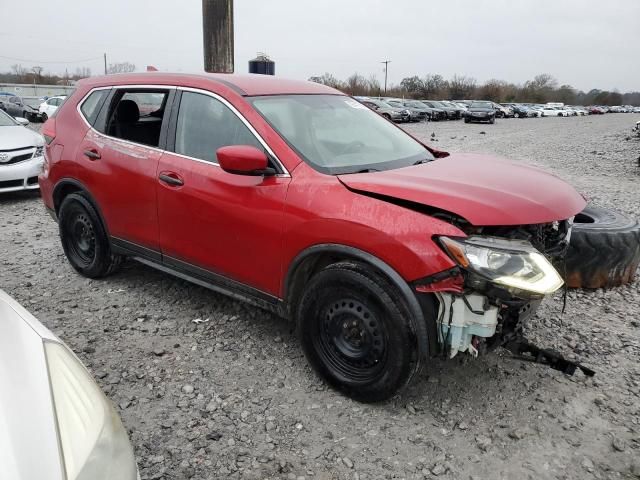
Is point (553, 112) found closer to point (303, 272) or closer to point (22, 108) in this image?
point (22, 108)

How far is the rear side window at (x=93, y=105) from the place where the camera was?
4.27m

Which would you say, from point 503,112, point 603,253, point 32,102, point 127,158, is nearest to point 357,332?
point 127,158

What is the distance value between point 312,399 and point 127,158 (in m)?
2.26

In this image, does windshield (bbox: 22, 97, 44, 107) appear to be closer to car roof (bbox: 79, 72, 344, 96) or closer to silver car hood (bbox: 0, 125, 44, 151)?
silver car hood (bbox: 0, 125, 44, 151)

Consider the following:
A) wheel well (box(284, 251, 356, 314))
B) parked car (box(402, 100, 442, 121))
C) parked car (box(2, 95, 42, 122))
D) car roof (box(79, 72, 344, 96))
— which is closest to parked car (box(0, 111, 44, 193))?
car roof (box(79, 72, 344, 96))

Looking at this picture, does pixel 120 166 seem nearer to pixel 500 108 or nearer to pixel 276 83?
pixel 276 83

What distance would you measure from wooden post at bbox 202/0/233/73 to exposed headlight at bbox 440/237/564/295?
5.82 m

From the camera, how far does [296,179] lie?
294 centimetres

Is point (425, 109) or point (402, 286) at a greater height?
point (425, 109)

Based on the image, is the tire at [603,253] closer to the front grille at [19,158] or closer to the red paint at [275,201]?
the red paint at [275,201]

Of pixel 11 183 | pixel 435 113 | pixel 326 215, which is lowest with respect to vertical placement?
pixel 11 183

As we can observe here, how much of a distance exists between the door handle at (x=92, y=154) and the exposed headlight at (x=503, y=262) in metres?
2.95

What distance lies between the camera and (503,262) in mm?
2420

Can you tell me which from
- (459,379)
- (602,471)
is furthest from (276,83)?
(602,471)
